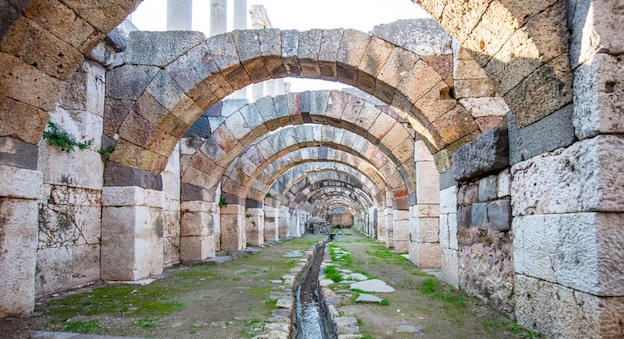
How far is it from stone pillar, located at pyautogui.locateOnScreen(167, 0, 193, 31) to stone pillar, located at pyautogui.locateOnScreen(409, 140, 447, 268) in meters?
7.87

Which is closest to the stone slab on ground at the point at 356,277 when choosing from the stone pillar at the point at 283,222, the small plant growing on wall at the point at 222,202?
the small plant growing on wall at the point at 222,202

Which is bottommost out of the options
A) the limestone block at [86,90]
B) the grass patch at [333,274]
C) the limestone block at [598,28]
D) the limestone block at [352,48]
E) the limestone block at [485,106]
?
the grass patch at [333,274]

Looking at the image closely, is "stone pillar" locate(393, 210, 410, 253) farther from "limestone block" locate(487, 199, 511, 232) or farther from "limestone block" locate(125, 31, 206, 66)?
"limestone block" locate(125, 31, 206, 66)

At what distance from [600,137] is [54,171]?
4921 millimetres

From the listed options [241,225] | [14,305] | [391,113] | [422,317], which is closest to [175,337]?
[14,305]

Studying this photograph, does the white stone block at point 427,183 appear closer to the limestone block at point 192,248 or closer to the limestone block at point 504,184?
the limestone block at point 504,184

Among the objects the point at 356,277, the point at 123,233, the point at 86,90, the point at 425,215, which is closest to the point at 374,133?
the point at 425,215

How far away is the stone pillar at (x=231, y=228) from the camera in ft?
33.4

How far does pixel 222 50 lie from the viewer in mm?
5305

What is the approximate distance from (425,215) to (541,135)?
452 cm

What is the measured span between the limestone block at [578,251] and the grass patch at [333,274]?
324cm

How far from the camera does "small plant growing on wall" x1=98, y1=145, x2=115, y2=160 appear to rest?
17.4ft

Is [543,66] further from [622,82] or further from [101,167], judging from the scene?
[101,167]

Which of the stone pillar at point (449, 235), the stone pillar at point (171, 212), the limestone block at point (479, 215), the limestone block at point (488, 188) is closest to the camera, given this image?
the limestone block at point (488, 188)
